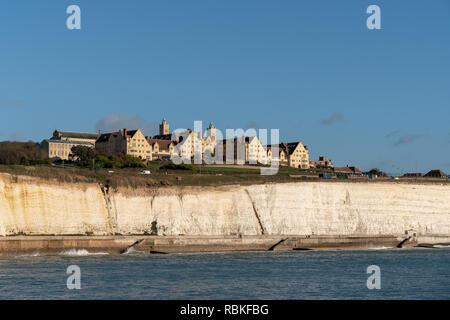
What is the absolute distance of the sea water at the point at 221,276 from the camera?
108ft

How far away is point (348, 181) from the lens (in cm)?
8231

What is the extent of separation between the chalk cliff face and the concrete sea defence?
102 mm

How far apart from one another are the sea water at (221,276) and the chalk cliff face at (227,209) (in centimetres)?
566

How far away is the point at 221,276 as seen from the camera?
40.2 m

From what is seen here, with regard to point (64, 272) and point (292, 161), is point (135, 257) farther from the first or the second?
point (292, 161)

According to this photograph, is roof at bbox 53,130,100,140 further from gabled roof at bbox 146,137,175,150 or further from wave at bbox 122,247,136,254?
wave at bbox 122,247,136,254

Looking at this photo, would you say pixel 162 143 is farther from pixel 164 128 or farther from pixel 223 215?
pixel 223 215

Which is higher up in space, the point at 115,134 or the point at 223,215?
the point at 115,134

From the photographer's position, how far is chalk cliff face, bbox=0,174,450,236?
2312 inches

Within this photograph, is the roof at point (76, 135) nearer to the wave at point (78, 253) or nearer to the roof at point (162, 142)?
the roof at point (162, 142)

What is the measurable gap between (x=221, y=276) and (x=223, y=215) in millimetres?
29248

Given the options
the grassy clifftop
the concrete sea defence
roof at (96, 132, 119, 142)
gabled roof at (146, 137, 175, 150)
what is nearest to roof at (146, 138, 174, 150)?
gabled roof at (146, 137, 175, 150)

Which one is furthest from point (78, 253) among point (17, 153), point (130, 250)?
point (17, 153)
